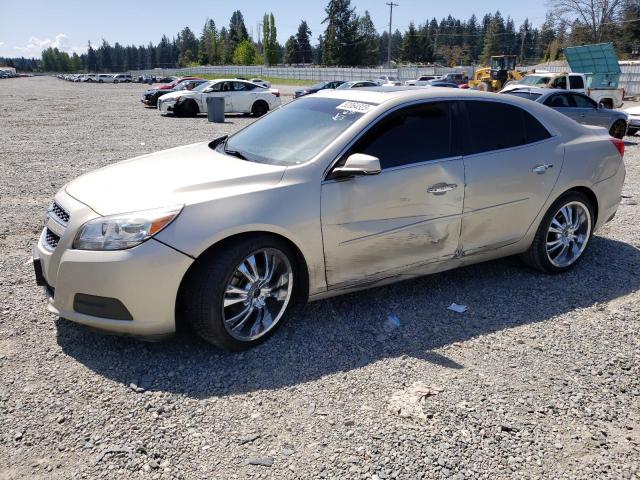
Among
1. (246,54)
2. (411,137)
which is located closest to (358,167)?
(411,137)

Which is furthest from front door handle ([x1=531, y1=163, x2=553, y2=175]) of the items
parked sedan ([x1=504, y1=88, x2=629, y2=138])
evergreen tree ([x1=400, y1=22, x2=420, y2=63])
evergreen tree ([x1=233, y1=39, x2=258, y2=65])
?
evergreen tree ([x1=233, y1=39, x2=258, y2=65])

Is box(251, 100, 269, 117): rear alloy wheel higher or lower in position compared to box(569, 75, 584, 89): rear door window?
lower

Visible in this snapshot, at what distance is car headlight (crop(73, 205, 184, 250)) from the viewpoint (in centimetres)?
305

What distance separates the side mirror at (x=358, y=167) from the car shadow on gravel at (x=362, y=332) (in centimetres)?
108

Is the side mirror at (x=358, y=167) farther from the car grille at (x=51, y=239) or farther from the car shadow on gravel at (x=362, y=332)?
the car grille at (x=51, y=239)

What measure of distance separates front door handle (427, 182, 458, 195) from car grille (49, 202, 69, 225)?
2.39m

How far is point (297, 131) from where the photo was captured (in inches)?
159

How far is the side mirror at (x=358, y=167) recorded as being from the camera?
343cm

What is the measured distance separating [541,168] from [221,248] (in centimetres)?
274

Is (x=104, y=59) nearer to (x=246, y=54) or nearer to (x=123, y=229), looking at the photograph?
(x=246, y=54)

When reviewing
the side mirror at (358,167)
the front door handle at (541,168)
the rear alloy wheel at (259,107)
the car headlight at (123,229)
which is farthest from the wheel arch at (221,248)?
the rear alloy wheel at (259,107)

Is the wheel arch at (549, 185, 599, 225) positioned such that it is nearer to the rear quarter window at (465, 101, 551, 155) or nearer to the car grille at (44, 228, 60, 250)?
the rear quarter window at (465, 101, 551, 155)

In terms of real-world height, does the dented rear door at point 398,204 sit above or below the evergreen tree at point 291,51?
below

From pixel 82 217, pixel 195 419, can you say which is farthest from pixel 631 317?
pixel 82 217
